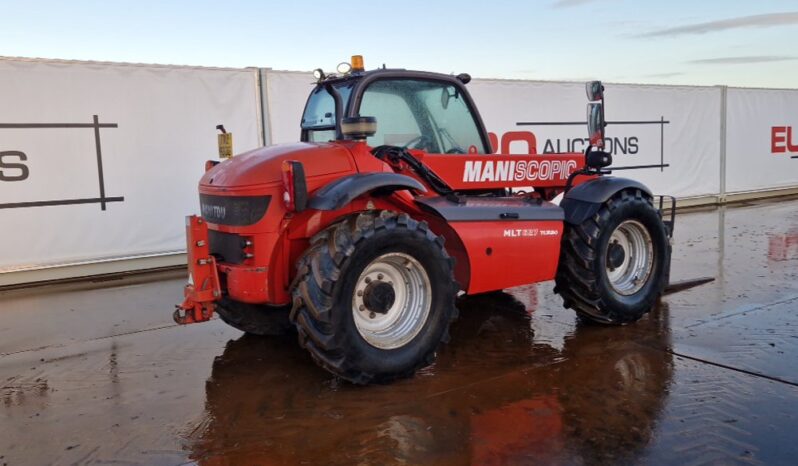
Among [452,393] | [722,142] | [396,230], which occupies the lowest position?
[452,393]

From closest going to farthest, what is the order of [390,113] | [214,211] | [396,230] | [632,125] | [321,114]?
[396,230] < [214,211] < [390,113] < [321,114] < [632,125]

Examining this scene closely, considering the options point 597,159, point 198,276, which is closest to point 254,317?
point 198,276

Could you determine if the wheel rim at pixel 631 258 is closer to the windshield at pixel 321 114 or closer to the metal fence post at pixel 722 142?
the windshield at pixel 321 114

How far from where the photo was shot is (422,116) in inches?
200

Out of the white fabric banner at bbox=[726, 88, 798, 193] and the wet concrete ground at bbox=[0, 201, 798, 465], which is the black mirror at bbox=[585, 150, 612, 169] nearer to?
the wet concrete ground at bbox=[0, 201, 798, 465]

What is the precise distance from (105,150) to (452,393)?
5999 millimetres

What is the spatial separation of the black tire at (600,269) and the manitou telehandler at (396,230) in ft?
0.04

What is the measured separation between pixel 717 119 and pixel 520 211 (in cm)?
1103

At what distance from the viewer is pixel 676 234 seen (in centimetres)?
1037

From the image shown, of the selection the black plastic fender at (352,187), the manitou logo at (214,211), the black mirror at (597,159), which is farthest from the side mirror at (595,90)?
the manitou logo at (214,211)

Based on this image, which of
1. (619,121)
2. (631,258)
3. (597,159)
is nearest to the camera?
(597,159)

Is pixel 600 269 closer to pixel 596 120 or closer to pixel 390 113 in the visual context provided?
pixel 596 120

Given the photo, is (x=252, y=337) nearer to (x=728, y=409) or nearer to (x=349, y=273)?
(x=349, y=273)

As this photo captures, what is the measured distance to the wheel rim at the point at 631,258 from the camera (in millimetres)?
5520
